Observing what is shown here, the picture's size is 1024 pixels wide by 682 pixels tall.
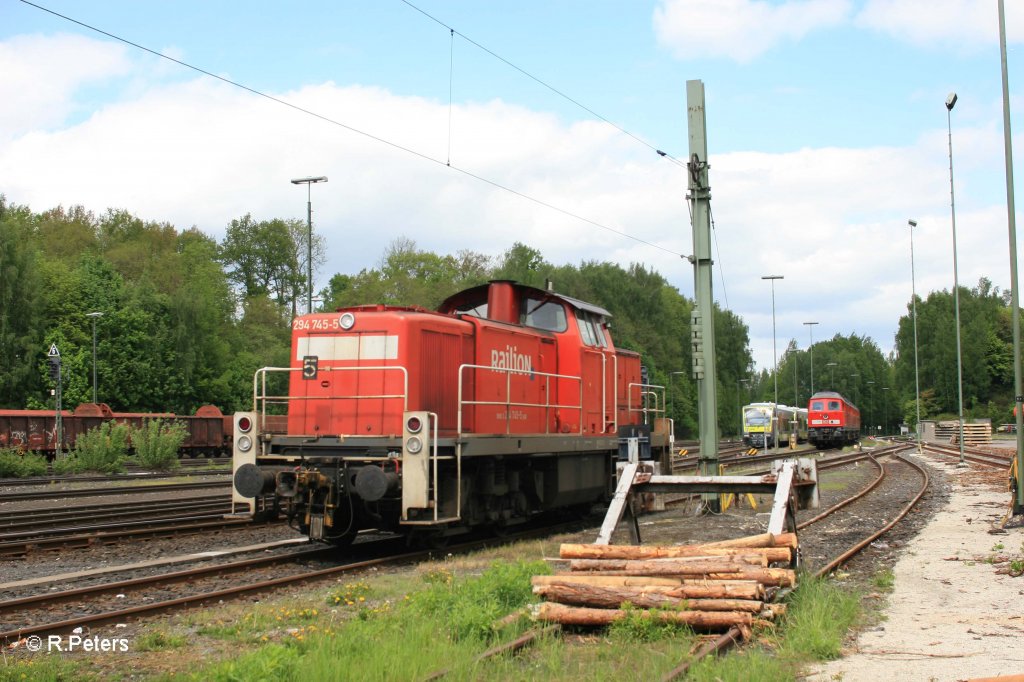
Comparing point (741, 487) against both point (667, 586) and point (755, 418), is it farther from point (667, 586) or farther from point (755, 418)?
point (755, 418)

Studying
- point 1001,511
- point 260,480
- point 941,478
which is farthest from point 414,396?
point 941,478

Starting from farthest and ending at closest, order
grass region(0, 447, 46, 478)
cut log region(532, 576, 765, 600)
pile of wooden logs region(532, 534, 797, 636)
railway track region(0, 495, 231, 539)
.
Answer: grass region(0, 447, 46, 478) < railway track region(0, 495, 231, 539) < cut log region(532, 576, 765, 600) < pile of wooden logs region(532, 534, 797, 636)

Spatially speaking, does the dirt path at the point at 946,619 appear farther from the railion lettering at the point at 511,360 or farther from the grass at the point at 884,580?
the railion lettering at the point at 511,360

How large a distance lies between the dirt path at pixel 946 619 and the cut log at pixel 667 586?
0.84m

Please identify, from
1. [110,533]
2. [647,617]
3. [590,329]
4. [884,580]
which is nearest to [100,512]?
[110,533]

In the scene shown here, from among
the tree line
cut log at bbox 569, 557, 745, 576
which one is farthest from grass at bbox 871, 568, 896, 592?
the tree line

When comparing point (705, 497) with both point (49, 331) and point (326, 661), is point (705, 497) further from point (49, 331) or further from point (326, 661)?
point (49, 331)

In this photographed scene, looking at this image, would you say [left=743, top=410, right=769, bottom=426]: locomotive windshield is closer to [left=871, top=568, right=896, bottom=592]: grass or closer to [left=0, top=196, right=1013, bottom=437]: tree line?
[left=0, top=196, right=1013, bottom=437]: tree line

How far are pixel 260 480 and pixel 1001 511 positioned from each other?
1325 cm

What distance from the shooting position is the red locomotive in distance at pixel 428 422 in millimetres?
10422

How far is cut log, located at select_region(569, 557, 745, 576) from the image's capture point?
7.56 metres

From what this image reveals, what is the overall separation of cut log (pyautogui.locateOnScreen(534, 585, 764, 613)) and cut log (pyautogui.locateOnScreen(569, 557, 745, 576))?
431 mm

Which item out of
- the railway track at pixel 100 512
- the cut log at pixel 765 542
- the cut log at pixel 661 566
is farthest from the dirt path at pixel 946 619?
the railway track at pixel 100 512

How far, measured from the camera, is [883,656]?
6316mm
